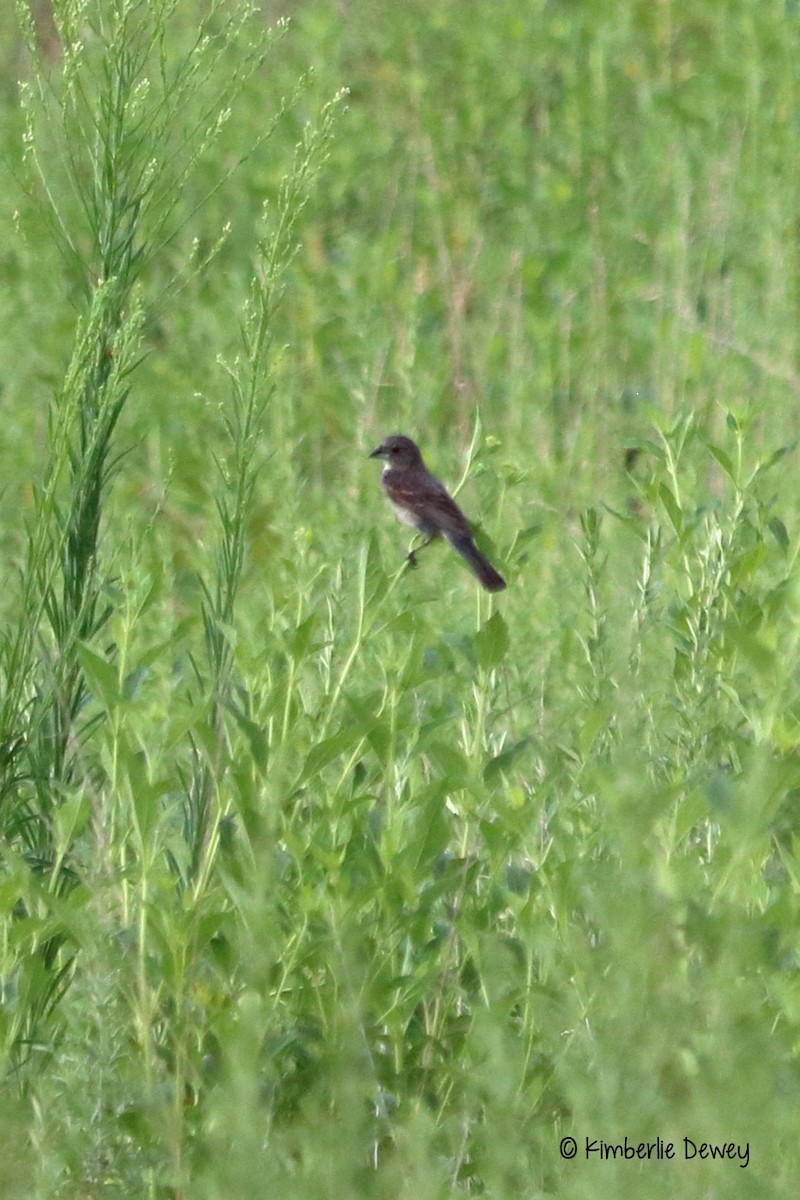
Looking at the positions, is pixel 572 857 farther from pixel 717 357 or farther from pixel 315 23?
pixel 315 23

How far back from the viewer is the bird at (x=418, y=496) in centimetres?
527

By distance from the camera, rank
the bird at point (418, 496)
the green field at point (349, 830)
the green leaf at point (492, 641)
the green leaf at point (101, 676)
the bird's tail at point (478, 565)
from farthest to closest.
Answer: the bird at point (418, 496), the bird's tail at point (478, 565), the green leaf at point (492, 641), the green leaf at point (101, 676), the green field at point (349, 830)

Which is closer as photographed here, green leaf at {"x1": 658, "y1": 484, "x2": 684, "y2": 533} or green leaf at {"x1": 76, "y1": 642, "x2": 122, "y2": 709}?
green leaf at {"x1": 76, "y1": 642, "x2": 122, "y2": 709}

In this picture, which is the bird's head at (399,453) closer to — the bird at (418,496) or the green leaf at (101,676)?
the bird at (418,496)

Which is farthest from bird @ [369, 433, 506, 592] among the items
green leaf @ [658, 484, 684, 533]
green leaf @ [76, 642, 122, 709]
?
green leaf @ [76, 642, 122, 709]

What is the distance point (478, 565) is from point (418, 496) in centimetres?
190

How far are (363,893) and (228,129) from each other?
26.1ft

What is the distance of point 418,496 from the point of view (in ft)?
19.5

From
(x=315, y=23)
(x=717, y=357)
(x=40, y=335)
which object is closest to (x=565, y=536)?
(x=717, y=357)

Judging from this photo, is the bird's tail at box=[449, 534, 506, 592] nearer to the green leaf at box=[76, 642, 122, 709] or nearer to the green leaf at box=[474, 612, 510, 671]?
the green leaf at box=[474, 612, 510, 671]

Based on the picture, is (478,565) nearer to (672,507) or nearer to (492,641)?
(672,507)

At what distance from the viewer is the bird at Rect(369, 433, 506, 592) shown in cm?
527

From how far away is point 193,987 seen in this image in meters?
3.07

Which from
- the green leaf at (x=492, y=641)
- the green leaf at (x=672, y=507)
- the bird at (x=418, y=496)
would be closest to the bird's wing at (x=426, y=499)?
the bird at (x=418, y=496)
